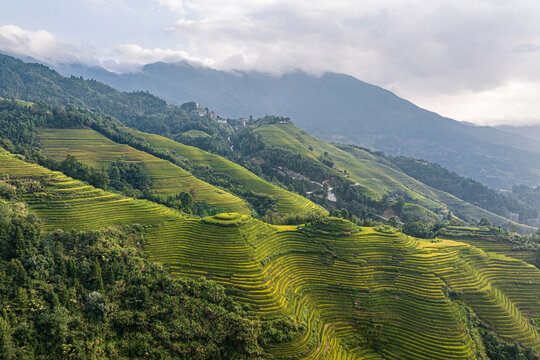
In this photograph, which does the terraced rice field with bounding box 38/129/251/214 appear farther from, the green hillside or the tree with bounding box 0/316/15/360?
the green hillside

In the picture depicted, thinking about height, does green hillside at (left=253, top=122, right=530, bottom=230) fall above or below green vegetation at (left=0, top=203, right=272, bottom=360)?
above

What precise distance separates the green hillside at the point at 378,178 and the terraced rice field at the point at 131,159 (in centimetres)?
7901

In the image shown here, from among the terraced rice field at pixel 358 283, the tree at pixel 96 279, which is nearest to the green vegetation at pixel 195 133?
the terraced rice field at pixel 358 283

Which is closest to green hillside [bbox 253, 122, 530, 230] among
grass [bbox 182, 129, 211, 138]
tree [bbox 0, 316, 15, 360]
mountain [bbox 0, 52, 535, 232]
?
mountain [bbox 0, 52, 535, 232]

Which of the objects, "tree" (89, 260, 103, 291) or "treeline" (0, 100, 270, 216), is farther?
"treeline" (0, 100, 270, 216)

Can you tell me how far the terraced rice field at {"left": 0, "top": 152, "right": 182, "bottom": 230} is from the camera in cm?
4241

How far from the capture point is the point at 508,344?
38.2 m

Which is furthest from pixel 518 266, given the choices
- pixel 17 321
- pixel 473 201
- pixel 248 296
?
pixel 473 201

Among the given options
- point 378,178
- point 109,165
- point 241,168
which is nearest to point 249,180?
point 241,168

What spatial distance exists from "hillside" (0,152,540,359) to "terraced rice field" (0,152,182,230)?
0.15 meters

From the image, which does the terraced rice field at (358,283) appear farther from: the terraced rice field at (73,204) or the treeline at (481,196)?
the treeline at (481,196)

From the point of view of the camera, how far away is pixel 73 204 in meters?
45.3

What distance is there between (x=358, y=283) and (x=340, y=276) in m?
2.92

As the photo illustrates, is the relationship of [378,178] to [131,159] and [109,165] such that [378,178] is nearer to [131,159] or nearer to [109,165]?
[131,159]
